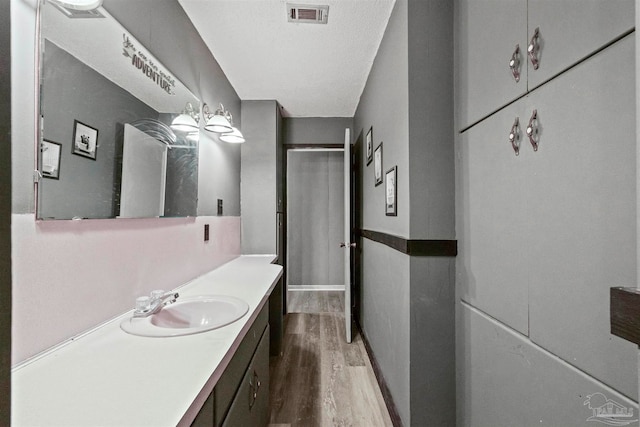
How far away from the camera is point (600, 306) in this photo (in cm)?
75

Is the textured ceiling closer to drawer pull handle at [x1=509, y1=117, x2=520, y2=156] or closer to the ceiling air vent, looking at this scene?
the ceiling air vent

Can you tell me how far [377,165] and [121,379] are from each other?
1997 millimetres

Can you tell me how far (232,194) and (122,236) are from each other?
1.74 metres

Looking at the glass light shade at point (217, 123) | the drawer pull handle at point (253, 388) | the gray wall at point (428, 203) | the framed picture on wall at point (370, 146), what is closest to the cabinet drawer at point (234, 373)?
the drawer pull handle at point (253, 388)

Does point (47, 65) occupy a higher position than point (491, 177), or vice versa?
point (47, 65)

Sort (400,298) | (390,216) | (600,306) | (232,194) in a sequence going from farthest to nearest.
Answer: (232,194) < (390,216) < (400,298) < (600,306)

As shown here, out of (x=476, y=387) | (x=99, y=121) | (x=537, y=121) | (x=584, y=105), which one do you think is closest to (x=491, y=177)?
(x=537, y=121)

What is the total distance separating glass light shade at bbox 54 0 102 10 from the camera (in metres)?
0.93

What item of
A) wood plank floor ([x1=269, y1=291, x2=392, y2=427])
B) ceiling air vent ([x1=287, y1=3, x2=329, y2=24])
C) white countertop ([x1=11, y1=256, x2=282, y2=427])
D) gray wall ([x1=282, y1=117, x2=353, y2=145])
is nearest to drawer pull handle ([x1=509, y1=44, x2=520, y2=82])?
ceiling air vent ([x1=287, y1=3, x2=329, y2=24])

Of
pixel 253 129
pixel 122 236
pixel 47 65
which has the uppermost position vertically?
pixel 253 129

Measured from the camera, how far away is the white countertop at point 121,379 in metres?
0.60

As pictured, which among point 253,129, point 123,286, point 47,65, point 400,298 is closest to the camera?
point 47,65

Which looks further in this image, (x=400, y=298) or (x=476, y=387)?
(x=400, y=298)

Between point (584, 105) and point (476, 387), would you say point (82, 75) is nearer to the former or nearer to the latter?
point (584, 105)
